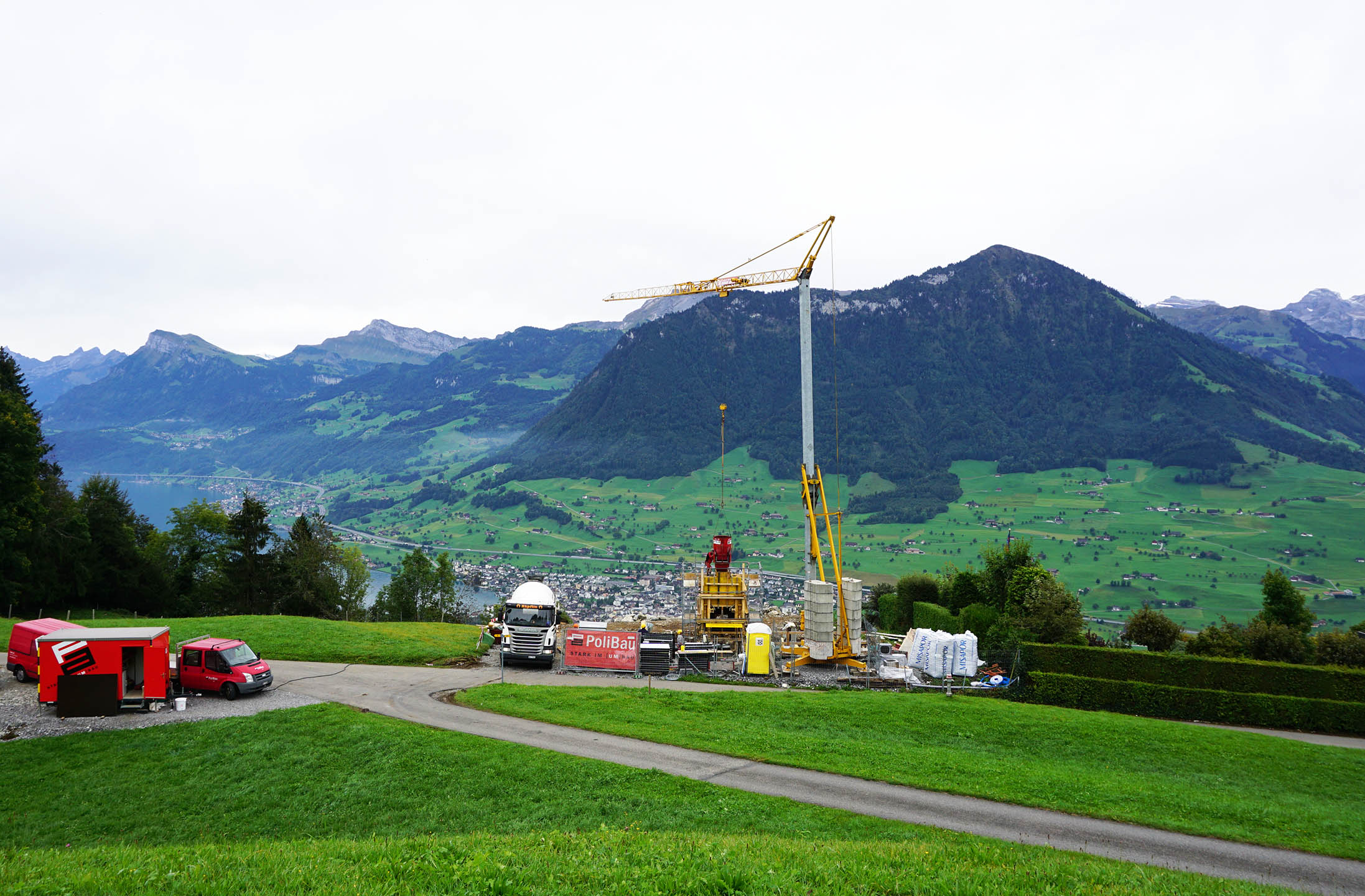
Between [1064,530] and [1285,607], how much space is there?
118935mm

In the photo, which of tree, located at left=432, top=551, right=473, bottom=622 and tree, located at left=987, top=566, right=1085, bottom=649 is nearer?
tree, located at left=987, top=566, right=1085, bottom=649

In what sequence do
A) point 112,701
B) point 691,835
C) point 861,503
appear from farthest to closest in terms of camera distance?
point 861,503 → point 112,701 → point 691,835

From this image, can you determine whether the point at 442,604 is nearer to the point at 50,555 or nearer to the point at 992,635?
the point at 50,555

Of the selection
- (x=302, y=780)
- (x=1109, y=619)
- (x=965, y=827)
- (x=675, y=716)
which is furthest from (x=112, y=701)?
(x=1109, y=619)

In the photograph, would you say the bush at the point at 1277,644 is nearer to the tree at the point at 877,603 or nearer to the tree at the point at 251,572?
the tree at the point at 877,603

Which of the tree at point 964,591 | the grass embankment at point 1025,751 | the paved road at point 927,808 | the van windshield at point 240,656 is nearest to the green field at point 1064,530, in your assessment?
the tree at point 964,591

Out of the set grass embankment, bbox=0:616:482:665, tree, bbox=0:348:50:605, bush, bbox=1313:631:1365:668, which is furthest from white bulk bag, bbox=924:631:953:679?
tree, bbox=0:348:50:605

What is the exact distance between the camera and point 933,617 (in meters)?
38.7

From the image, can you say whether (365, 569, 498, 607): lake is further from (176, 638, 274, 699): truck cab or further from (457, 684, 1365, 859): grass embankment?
(457, 684, 1365, 859): grass embankment

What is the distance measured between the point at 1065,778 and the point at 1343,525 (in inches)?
6060

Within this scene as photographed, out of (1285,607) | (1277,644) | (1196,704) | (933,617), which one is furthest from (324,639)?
(1285,607)

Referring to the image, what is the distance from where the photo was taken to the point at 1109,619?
91.8m

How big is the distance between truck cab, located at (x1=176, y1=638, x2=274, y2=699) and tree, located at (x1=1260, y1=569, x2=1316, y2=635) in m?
42.2

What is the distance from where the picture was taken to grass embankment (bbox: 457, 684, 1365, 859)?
15383 mm
